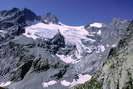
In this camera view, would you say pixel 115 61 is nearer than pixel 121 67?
No

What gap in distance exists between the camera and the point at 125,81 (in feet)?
126

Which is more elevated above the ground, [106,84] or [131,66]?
[131,66]

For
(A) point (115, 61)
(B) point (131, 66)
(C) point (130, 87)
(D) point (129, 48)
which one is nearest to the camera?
(C) point (130, 87)

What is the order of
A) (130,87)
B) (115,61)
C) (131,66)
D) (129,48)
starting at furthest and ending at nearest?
(115,61) < (129,48) < (131,66) < (130,87)

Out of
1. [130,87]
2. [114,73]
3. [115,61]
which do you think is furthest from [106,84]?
[130,87]

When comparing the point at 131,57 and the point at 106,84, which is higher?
the point at 131,57

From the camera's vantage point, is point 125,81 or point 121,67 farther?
point 121,67

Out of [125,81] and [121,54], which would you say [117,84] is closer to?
[125,81]

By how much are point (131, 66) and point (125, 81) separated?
289cm

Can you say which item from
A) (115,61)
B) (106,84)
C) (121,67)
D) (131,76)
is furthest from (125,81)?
(115,61)

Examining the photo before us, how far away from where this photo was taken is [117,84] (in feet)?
132

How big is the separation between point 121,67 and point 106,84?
4.75 metres

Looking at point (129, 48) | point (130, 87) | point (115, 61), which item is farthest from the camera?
point (115, 61)

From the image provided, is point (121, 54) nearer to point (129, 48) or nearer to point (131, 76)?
point (129, 48)
